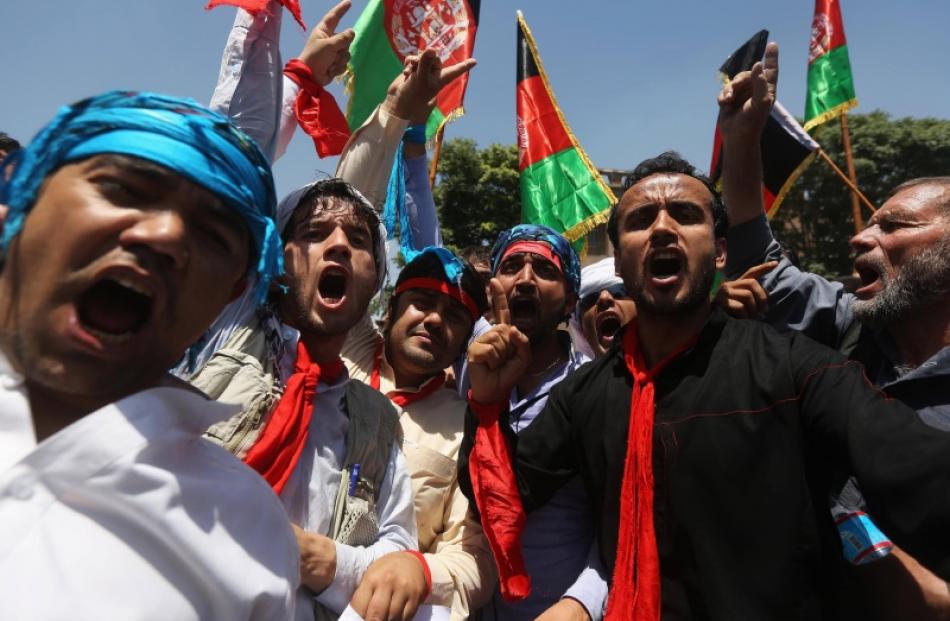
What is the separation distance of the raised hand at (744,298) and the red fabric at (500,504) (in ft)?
3.09

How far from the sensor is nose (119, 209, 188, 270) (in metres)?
1.10

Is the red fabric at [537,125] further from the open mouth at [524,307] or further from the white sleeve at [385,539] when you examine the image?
the white sleeve at [385,539]

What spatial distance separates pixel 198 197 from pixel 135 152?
0.41 feet

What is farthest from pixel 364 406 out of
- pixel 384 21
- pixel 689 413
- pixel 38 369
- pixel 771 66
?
pixel 384 21

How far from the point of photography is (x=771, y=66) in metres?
2.52

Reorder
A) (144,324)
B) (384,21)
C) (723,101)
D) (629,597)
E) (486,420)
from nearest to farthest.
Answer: (144,324), (629,597), (486,420), (723,101), (384,21)

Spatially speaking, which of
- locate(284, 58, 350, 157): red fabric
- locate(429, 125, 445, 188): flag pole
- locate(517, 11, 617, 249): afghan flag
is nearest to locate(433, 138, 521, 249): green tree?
locate(517, 11, 617, 249): afghan flag

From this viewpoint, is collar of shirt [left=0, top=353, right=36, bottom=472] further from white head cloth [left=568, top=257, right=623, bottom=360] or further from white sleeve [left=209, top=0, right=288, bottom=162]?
white head cloth [left=568, top=257, right=623, bottom=360]

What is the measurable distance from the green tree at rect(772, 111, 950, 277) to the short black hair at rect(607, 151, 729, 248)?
23.9 meters

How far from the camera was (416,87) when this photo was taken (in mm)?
3205

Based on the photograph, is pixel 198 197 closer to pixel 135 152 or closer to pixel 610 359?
pixel 135 152

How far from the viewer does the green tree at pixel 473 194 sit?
814 inches

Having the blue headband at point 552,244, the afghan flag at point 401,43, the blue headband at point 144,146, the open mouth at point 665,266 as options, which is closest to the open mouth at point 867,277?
the open mouth at point 665,266

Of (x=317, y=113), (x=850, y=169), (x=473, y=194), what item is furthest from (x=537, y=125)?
(x=473, y=194)
